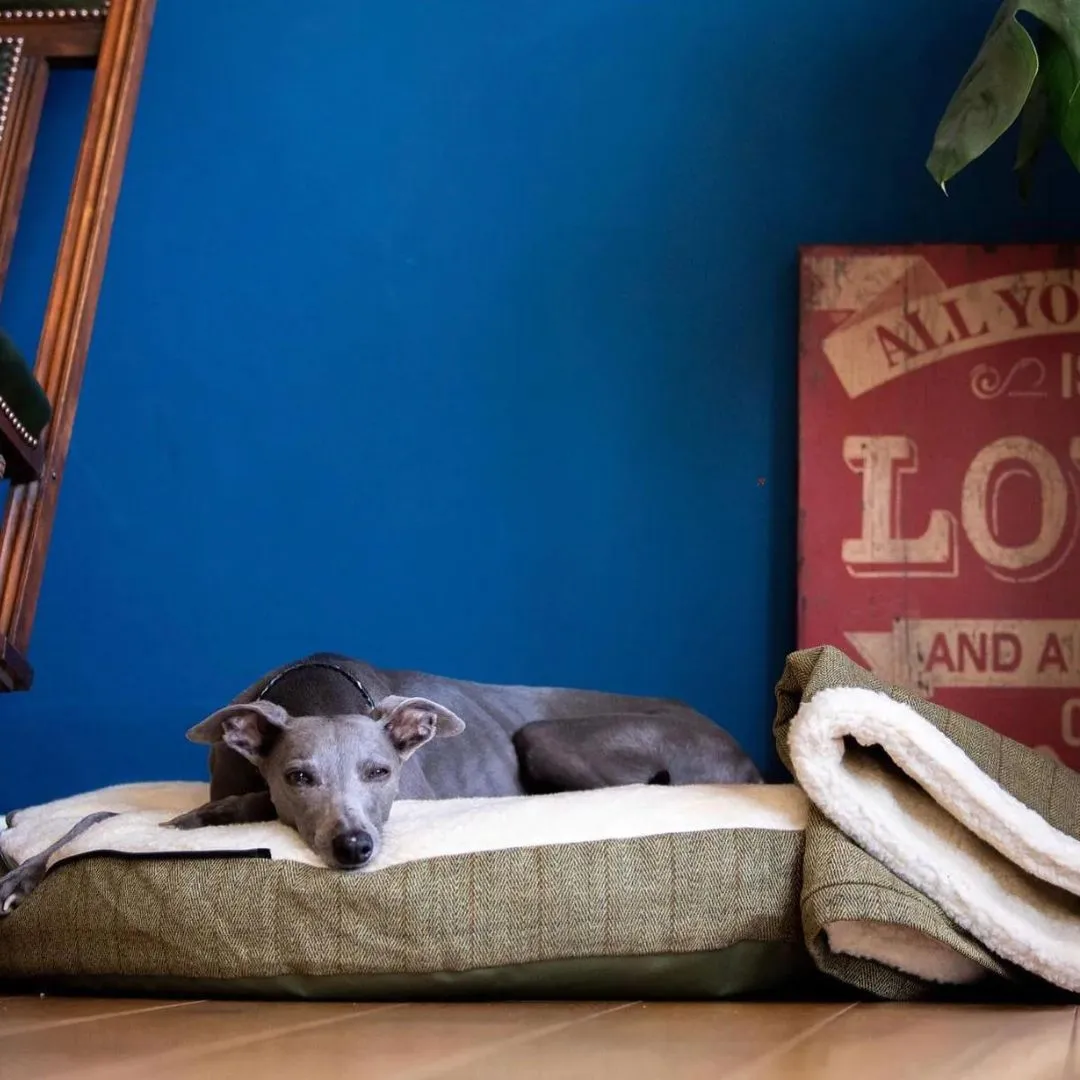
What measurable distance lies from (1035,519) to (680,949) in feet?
4.80

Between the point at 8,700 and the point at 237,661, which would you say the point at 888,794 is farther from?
the point at 8,700

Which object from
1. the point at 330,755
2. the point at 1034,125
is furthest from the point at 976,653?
the point at 330,755

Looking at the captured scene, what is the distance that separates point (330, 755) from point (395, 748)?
16 cm

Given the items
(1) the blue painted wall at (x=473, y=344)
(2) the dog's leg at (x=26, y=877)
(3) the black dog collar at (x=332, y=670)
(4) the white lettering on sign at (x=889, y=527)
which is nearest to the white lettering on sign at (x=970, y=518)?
(4) the white lettering on sign at (x=889, y=527)

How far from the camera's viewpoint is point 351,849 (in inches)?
65.8

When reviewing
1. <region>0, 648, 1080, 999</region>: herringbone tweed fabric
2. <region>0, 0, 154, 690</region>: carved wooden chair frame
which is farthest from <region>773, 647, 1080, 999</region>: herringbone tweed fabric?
<region>0, 0, 154, 690</region>: carved wooden chair frame

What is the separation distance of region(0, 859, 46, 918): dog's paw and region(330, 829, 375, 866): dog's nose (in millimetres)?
387

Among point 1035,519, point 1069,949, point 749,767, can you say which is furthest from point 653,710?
point 1069,949

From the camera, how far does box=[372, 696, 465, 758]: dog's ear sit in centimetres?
204

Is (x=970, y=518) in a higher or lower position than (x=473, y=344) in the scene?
lower

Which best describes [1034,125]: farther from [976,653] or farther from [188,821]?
[188,821]

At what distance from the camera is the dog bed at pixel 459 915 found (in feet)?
5.36

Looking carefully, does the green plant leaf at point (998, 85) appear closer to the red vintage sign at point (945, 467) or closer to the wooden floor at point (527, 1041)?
the red vintage sign at point (945, 467)

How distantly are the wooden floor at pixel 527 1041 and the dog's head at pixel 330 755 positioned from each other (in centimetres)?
22
